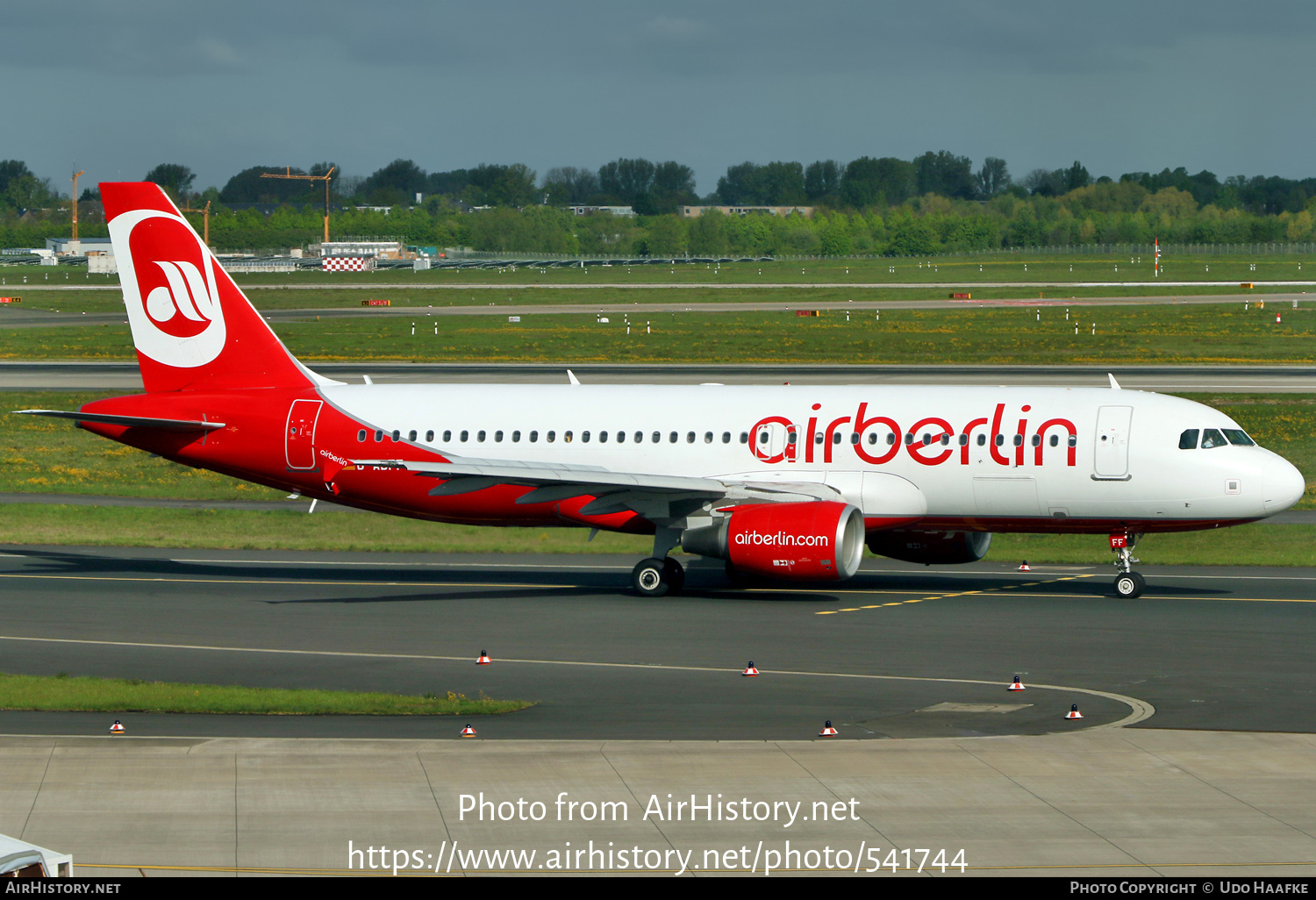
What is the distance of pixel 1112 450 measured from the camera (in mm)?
32438

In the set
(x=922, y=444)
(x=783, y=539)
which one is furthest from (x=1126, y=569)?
(x=783, y=539)

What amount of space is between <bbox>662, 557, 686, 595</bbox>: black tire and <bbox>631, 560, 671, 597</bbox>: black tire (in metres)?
0.02

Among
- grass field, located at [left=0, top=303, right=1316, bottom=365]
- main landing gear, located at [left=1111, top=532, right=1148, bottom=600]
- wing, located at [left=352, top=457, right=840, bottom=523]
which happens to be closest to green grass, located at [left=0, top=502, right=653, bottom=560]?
wing, located at [left=352, top=457, right=840, bottom=523]

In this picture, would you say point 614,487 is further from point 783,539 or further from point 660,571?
point 783,539

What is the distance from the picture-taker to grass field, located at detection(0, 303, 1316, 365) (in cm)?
8738

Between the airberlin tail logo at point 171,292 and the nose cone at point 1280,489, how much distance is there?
24.4 m

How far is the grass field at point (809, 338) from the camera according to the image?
8738cm

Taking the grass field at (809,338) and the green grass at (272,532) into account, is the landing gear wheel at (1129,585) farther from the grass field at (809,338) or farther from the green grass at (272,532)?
the grass field at (809,338)

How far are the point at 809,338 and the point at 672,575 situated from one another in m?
66.7

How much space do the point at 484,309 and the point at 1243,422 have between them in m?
84.1

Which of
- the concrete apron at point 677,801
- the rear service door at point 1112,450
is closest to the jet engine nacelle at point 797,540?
the rear service door at point 1112,450

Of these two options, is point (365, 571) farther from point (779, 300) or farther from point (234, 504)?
point (779, 300)
